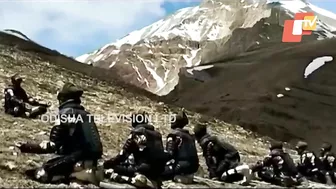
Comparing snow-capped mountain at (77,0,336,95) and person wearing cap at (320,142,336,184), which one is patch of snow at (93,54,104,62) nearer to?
snow-capped mountain at (77,0,336,95)

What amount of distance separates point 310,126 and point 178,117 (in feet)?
74.2

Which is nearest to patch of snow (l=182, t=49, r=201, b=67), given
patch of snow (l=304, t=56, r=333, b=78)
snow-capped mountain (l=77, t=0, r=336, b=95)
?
snow-capped mountain (l=77, t=0, r=336, b=95)

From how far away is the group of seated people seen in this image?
9.38m

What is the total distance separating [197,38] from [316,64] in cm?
9002

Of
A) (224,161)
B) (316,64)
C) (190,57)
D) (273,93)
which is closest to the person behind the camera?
(224,161)

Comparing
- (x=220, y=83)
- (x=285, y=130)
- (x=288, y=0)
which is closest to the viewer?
(x=285, y=130)

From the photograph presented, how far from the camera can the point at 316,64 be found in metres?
46.3

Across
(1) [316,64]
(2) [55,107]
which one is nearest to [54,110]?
(2) [55,107]

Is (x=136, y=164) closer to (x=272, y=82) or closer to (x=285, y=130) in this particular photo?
(x=285, y=130)

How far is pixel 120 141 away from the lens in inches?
633

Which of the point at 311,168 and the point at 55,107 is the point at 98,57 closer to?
the point at 55,107

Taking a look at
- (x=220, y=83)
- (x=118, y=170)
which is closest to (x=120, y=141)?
(x=118, y=170)

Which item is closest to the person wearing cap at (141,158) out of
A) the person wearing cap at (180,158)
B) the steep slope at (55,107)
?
the person wearing cap at (180,158)

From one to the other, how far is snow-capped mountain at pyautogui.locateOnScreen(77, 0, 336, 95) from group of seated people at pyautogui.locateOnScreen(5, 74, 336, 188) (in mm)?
66691
